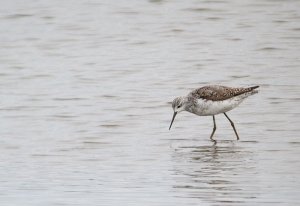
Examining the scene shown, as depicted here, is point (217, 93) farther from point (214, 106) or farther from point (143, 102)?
point (143, 102)

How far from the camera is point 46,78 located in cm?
1591

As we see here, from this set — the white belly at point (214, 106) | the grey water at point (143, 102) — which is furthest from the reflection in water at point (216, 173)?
the white belly at point (214, 106)

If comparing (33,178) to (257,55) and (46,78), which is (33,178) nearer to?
(46,78)

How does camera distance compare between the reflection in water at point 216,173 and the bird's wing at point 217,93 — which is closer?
the reflection in water at point 216,173

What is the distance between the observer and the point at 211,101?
1234 cm

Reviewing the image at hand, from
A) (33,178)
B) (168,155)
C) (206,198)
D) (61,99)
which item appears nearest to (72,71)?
(61,99)

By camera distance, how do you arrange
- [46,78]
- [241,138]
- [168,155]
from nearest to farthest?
[168,155] < [241,138] < [46,78]

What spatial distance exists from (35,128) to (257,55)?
5421 millimetres

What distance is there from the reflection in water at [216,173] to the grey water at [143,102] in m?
0.01

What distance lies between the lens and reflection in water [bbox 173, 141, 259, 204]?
27.6 ft

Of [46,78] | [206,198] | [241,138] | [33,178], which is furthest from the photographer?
[46,78]

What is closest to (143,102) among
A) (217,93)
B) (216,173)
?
(217,93)

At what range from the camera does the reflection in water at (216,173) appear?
8.41 metres

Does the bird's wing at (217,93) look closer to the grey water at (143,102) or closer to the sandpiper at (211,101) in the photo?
the sandpiper at (211,101)
